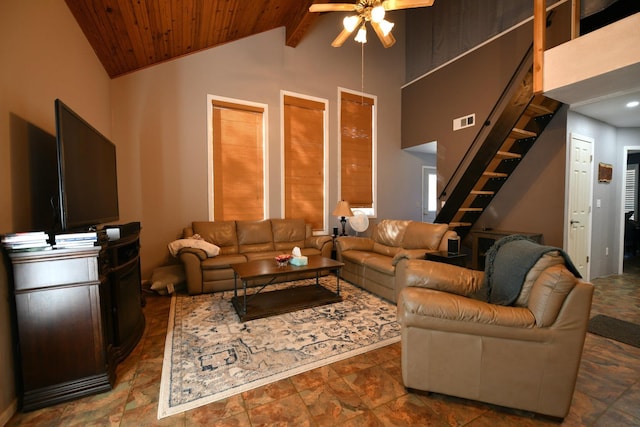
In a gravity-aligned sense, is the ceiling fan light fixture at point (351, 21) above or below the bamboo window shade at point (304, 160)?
above

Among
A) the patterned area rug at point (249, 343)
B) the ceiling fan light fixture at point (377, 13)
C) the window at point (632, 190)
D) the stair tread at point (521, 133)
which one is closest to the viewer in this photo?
the patterned area rug at point (249, 343)

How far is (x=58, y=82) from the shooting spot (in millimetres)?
2275

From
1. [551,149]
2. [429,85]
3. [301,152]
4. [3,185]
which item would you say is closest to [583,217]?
[551,149]

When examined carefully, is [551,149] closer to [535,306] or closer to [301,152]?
[535,306]

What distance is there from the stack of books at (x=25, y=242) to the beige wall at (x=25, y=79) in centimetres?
14

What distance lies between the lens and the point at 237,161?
462cm

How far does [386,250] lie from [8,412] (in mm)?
3759

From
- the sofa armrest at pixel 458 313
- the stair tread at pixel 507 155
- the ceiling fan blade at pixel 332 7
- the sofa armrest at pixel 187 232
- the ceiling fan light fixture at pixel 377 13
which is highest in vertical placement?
the ceiling fan blade at pixel 332 7

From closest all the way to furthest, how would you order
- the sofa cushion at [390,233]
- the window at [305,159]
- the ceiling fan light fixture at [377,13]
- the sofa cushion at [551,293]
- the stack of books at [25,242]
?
1. the sofa cushion at [551,293]
2. the stack of books at [25,242]
3. the ceiling fan light fixture at [377,13]
4. the sofa cushion at [390,233]
5. the window at [305,159]

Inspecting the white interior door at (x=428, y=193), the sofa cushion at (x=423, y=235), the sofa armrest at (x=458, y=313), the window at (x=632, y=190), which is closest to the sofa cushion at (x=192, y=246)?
the sofa cushion at (x=423, y=235)

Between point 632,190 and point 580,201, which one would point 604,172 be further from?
point 632,190

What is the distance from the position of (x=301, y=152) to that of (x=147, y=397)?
13.5ft

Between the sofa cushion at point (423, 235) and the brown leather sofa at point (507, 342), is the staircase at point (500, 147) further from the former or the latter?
the brown leather sofa at point (507, 342)

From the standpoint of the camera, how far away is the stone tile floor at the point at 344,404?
60.7 inches
